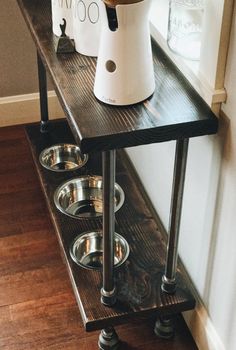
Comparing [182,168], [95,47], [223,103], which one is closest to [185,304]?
[182,168]

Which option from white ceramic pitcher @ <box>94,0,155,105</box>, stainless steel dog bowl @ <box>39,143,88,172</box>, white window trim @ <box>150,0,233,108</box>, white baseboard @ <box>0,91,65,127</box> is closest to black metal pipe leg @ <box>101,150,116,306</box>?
white ceramic pitcher @ <box>94,0,155,105</box>

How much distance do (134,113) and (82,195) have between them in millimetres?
735

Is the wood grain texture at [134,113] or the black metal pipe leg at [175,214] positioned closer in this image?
the wood grain texture at [134,113]

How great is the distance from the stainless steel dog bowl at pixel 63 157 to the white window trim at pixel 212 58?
2.66ft

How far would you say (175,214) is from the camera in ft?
4.94

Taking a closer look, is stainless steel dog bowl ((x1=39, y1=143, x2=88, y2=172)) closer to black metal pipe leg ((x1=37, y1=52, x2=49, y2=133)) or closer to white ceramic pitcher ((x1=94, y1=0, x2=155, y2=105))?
black metal pipe leg ((x1=37, y1=52, x2=49, y2=133))

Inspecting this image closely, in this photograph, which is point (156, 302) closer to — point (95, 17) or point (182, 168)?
point (182, 168)

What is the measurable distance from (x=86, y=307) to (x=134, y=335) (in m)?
0.20

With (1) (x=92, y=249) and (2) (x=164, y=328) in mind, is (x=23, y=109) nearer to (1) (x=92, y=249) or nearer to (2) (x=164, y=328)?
(1) (x=92, y=249)

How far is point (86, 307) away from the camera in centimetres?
159

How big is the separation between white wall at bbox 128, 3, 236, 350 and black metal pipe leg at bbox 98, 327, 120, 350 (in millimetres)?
240

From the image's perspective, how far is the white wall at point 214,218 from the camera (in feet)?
4.45

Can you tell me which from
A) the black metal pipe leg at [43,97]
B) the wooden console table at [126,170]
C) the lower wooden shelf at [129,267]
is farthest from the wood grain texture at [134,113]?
the black metal pipe leg at [43,97]

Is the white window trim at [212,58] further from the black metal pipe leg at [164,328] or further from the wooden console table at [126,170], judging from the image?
the black metal pipe leg at [164,328]
